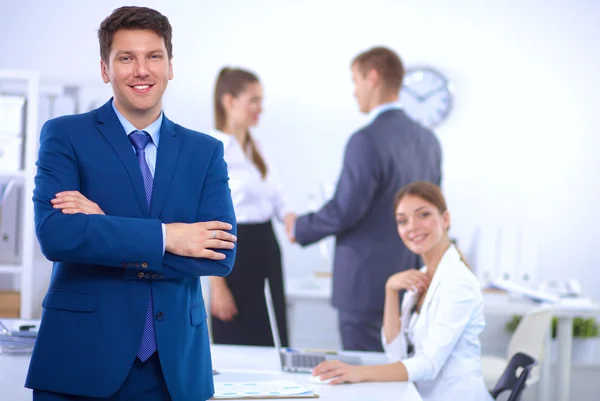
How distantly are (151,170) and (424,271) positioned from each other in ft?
4.73

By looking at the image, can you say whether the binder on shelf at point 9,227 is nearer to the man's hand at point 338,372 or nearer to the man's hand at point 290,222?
Result: the man's hand at point 290,222

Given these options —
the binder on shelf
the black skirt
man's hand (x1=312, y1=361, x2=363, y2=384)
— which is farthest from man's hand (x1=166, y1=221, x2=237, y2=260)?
the binder on shelf

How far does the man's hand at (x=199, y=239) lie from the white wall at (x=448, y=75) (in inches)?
143

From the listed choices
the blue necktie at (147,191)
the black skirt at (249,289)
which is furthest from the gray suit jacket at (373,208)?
the blue necktie at (147,191)

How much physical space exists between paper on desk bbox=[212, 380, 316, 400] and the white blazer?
0.34 m

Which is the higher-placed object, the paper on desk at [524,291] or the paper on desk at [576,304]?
the paper on desk at [524,291]

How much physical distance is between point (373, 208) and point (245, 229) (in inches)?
22.1

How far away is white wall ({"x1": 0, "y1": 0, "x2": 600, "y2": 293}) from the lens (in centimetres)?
493

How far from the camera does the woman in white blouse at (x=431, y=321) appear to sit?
2115mm

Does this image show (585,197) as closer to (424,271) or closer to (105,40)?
(424,271)

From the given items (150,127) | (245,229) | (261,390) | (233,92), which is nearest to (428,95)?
(233,92)

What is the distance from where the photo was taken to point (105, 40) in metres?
1.45

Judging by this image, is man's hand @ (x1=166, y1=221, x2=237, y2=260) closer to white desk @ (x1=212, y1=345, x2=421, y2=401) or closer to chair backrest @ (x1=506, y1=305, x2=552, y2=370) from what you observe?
white desk @ (x1=212, y1=345, x2=421, y2=401)

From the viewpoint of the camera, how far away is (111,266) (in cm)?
139
